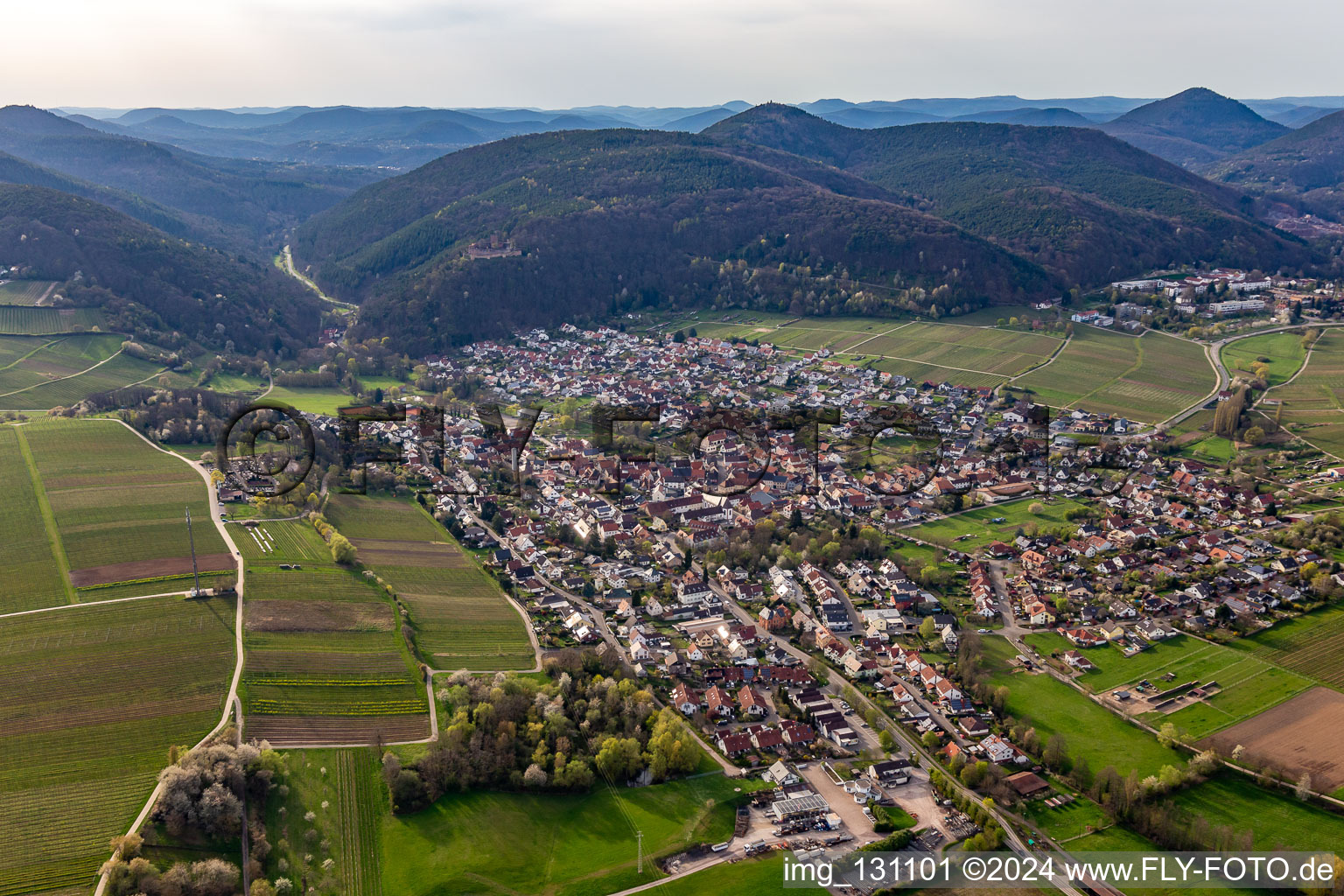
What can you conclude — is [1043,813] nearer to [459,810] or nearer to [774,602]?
[774,602]

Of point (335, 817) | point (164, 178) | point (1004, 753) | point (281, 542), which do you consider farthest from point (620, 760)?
point (164, 178)

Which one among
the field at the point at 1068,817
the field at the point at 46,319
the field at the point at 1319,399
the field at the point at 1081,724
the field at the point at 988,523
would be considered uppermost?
the field at the point at 46,319

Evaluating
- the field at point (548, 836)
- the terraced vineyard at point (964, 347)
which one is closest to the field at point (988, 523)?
the field at point (548, 836)

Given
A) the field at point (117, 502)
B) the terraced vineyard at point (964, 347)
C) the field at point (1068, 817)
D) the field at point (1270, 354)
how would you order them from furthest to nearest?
the terraced vineyard at point (964, 347) < the field at point (1270, 354) < the field at point (117, 502) < the field at point (1068, 817)

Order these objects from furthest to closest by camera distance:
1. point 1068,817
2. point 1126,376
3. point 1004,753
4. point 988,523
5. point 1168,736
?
point 1126,376
point 988,523
point 1168,736
point 1004,753
point 1068,817

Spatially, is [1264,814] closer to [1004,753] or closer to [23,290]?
[1004,753]

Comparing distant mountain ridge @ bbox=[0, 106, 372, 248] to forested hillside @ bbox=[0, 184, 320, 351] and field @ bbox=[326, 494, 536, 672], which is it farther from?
field @ bbox=[326, 494, 536, 672]

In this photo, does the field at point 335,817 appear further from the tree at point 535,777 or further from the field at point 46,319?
the field at point 46,319
